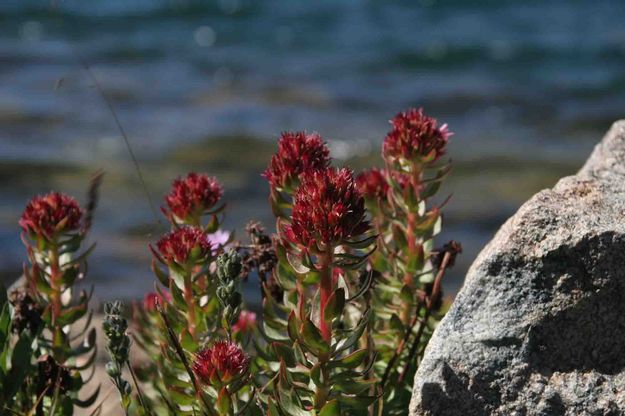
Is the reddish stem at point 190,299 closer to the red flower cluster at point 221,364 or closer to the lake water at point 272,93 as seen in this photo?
the red flower cluster at point 221,364

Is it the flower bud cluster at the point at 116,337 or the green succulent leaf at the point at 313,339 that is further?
the flower bud cluster at the point at 116,337

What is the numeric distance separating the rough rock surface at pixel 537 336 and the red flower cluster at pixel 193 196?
0.95 meters

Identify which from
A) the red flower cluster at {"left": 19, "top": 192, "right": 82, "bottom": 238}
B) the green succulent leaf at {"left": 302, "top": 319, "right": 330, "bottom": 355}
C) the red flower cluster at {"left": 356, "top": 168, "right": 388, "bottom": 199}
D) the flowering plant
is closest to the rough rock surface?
the flowering plant

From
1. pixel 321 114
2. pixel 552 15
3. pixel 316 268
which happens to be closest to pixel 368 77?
pixel 321 114

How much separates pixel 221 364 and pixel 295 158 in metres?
0.69

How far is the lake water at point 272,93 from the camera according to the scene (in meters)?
10.7

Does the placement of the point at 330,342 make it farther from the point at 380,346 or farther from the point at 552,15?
the point at 552,15

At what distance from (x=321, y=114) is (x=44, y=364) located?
36.5 ft

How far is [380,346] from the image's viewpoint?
354 centimetres

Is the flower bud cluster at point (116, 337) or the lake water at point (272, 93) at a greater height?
the lake water at point (272, 93)

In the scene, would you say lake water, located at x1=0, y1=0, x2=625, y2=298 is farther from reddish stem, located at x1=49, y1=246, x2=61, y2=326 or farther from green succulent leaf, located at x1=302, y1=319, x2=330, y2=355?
green succulent leaf, located at x1=302, y1=319, x2=330, y2=355

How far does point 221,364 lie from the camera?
272 centimetres

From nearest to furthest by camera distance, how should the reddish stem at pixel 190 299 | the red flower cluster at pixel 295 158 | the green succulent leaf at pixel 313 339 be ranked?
the green succulent leaf at pixel 313 339 < the red flower cluster at pixel 295 158 < the reddish stem at pixel 190 299

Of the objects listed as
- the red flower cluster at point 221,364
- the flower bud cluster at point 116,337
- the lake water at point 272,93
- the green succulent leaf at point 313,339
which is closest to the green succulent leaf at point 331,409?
the green succulent leaf at point 313,339
